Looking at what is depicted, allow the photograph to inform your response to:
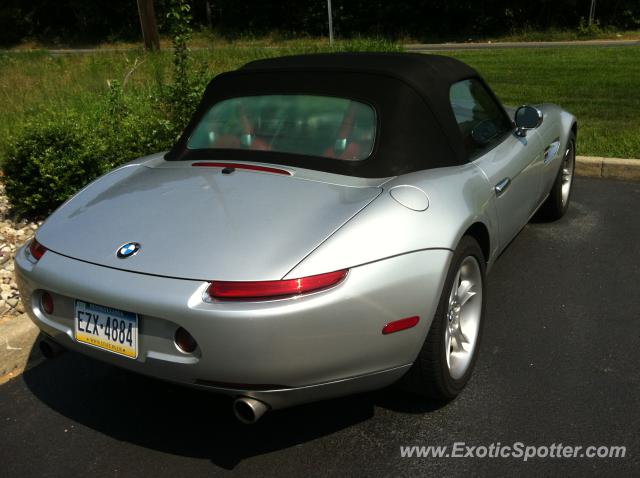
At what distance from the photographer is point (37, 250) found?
9.53ft

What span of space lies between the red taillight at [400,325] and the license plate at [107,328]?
919 millimetres

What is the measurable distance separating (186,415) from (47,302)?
2.63 feet

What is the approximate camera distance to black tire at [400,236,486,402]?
279 centimetres

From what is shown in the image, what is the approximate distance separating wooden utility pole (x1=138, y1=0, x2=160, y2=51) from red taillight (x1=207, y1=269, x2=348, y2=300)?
13.3 meters

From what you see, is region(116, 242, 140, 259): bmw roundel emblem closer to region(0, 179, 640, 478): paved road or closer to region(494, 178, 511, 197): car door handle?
region(0, 179, 640, 478): paved road

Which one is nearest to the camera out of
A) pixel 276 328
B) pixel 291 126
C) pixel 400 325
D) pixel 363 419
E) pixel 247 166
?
pixel 276 328

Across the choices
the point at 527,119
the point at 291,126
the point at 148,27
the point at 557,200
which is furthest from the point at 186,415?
the point at 148,27

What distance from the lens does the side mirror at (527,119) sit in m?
4.09

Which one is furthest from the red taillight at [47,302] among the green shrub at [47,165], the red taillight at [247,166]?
the green shrub at [47,165]

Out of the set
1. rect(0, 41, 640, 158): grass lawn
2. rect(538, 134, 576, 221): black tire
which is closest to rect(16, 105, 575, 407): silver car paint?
rect(538, 134, 576, 221): black tire

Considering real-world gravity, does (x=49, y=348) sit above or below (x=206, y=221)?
below

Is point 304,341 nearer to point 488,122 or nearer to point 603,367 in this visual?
point 603,367

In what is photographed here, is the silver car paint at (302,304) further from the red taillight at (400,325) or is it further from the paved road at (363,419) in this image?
the paved road at (363,419)

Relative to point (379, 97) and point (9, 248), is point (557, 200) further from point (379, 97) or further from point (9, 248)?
point (9, 248)
